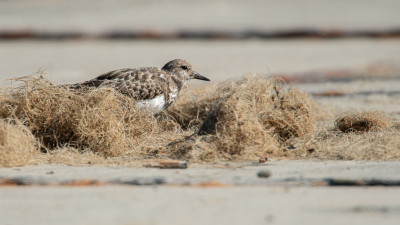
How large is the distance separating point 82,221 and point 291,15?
69.9ft

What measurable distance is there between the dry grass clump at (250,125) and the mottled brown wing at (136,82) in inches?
41.4

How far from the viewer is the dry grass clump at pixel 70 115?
411cm

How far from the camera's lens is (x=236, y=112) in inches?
152

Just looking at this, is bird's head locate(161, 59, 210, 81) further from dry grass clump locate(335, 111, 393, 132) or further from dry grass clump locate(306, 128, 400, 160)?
dry grass clump locate(306, 128, 400, 160)

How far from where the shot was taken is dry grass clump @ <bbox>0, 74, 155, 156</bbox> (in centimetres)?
411

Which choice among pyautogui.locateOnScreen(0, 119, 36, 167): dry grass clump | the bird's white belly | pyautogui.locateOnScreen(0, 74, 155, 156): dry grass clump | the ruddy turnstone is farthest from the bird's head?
pyautogui.locateOnScreen(0, 119, 36, 167): dry grass clump

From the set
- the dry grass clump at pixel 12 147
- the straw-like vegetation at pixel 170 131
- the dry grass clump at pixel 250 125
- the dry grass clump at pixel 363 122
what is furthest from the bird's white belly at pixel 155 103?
the dry grass clump at pixel 363 122

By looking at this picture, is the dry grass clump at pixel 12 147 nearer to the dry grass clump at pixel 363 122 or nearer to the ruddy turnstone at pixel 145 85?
the ruddy turnstone at pixel 145 85

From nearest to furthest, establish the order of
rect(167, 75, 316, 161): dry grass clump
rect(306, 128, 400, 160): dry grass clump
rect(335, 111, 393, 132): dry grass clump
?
rect(306, 128, 400, 160): dry grass clump
rect(167, 75, 316, 161): dry grass clump
rect(335, 111, 393, 132): dry grass clump

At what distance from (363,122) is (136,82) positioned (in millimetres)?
2448

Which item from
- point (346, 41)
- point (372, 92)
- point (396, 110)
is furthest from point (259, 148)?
point (346, 41)

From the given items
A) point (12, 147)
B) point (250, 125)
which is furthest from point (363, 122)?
point (12, 147)

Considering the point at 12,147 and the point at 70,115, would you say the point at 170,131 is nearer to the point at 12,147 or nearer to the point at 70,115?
the point at 70,115

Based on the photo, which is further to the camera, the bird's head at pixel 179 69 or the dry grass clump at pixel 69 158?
the bird's head at pixel 179 69
